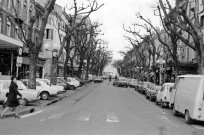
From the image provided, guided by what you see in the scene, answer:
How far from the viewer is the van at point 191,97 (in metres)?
13.9

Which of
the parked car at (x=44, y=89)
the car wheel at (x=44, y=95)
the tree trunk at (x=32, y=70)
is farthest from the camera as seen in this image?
the parked car at (x=44, y=89)

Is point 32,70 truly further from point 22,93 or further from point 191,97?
point 191,97

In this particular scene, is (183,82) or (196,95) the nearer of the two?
(196,95)

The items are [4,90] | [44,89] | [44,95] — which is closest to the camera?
[4,90]

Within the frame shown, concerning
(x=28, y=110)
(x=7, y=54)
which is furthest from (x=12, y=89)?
(x=7, y=54)

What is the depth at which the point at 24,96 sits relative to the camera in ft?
62.8

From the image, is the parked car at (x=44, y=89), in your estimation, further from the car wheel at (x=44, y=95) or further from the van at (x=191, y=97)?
the van at (x=191, y=97)

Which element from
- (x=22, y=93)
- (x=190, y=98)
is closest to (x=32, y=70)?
(x=22, y=93)

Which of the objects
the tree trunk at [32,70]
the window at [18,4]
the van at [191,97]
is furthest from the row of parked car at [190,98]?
the window at [18,4]

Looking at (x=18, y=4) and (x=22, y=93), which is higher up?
(x=18, y=4)

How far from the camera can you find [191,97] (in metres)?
14.6

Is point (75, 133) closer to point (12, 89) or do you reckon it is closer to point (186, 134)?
point (186, 134)

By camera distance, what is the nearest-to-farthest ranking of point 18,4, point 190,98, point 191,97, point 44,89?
1. point 191,97
2. point 190,98
3. point 44,89
4. point 18,4

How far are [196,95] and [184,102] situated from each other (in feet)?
5.36
